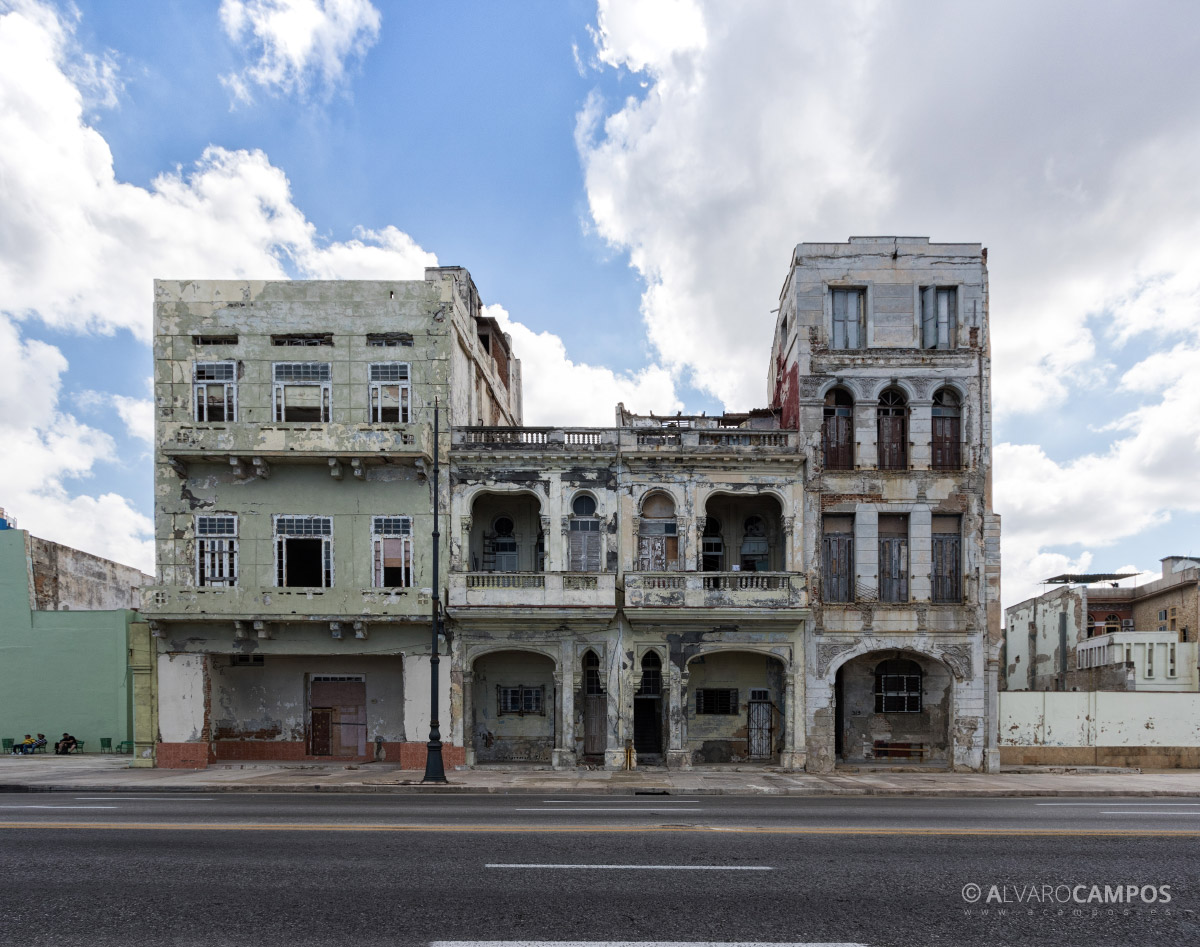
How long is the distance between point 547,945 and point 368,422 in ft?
64.0

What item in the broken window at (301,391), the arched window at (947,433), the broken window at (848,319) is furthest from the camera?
the broken window at (848,319)

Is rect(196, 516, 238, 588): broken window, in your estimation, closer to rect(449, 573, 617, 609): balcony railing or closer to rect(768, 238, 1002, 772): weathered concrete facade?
rect(449, 573, 617, 609): balcony railing

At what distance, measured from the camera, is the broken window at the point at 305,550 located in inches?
959

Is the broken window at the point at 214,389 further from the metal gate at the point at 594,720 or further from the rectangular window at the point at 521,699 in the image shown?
the metal gate at the point at 594,720

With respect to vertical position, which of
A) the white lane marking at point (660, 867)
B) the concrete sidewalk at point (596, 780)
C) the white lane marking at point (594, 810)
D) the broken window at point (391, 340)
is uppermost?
the broken window at point (391, 340)

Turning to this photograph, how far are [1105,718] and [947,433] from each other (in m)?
10.6

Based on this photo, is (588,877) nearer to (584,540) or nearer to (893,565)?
(584,540)

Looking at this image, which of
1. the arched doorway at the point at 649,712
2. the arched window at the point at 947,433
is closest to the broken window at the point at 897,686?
the arched window at the point at 947,433

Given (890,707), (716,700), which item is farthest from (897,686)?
(716,700)

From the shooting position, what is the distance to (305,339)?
24781 mm

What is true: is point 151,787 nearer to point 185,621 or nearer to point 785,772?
point 185,621

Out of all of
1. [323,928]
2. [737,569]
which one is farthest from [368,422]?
[323,928]

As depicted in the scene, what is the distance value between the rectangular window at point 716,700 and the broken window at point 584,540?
18.0ft

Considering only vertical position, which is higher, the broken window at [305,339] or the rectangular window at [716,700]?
the broken window at [305,339]
